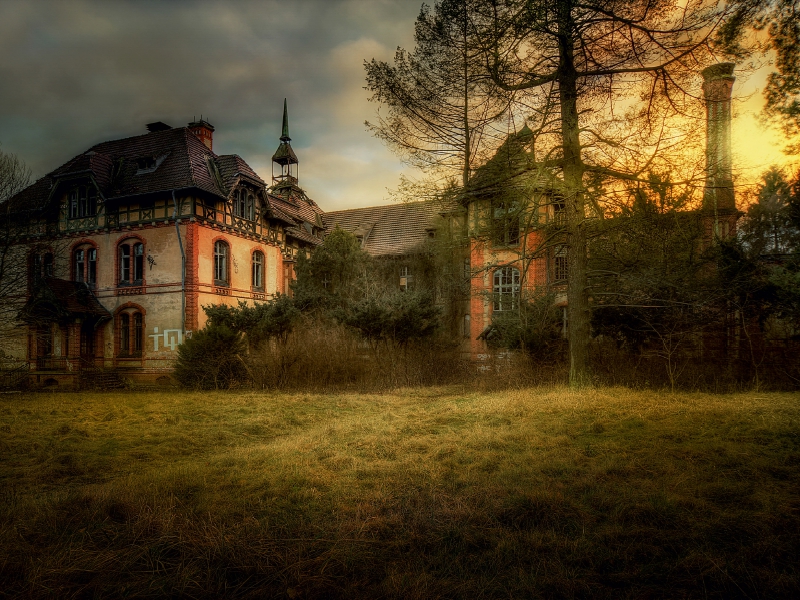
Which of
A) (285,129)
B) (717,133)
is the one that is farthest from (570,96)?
(285,129)

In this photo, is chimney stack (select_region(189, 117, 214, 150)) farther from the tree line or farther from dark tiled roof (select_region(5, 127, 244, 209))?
the tree line

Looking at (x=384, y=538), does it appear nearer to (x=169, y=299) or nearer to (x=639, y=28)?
(x=639, y=28)

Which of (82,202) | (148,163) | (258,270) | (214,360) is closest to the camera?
(214,360)

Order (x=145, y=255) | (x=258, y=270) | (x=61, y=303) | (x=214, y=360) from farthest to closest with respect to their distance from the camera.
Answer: (x=258, y=270)
(x=145, y=255)
(x=61, y=303)
(x=214, y=360)

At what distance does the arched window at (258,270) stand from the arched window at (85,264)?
729 cm

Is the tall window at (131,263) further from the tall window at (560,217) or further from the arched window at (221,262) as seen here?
the tall window at (560,217)

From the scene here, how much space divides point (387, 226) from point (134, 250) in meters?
16.7

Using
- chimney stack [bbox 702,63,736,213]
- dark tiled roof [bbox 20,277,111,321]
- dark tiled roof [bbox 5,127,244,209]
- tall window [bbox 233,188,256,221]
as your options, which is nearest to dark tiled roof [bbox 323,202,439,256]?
tall window [bbox 233,188,256,221]

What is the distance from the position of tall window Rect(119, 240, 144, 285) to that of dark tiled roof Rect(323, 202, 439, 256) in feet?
36.3

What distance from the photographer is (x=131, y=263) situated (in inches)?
877

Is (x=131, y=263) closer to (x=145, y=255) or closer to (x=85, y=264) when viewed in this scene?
(x=145, y=255)

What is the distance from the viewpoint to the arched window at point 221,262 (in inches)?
898

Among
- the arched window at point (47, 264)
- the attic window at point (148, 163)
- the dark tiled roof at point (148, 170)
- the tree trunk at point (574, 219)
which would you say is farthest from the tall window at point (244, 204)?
the tree trunk at point (574, 219)

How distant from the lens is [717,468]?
5.10 m
